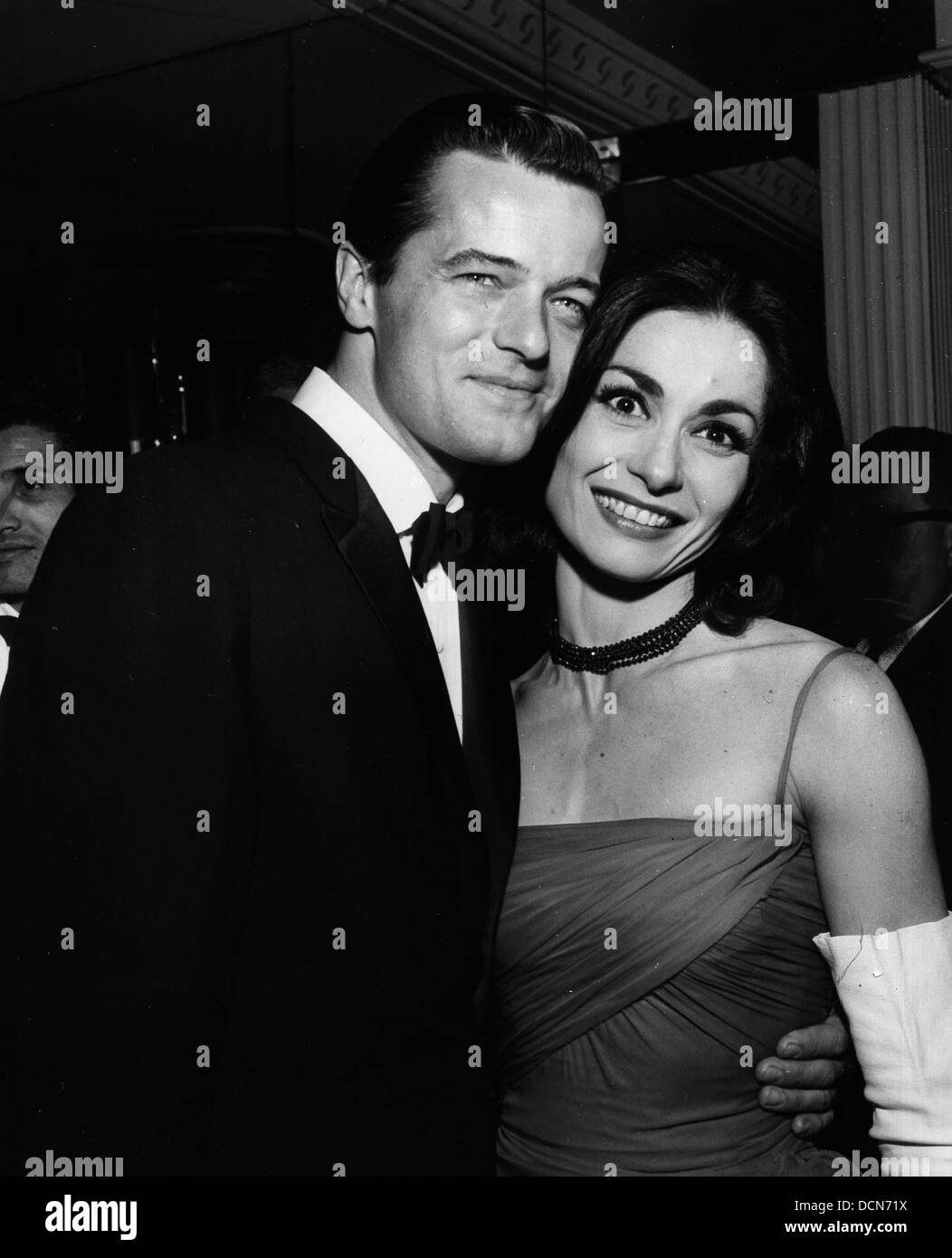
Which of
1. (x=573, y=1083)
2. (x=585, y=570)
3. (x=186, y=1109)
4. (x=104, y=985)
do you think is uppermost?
(x=585, y=570)

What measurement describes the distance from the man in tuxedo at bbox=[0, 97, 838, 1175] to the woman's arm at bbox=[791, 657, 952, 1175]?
160mm

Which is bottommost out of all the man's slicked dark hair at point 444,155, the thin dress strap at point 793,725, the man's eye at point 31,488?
the thin dress strap at point 793,725

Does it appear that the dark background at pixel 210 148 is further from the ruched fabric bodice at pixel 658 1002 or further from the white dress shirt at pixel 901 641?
the ruched fabric bodice at pixel 658 1002

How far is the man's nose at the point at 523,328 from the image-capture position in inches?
62.8

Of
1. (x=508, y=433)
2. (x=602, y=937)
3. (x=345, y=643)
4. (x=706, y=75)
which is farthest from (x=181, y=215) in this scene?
(x=602, y=937)

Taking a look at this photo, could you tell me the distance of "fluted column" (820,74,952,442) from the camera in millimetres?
2611

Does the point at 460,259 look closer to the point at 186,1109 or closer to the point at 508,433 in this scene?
the point at 508,433

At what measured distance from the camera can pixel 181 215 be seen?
282 centimetres

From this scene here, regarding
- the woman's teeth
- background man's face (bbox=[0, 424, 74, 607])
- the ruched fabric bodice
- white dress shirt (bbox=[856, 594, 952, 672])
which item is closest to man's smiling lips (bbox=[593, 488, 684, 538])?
the woman's teeth

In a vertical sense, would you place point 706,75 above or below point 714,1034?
above

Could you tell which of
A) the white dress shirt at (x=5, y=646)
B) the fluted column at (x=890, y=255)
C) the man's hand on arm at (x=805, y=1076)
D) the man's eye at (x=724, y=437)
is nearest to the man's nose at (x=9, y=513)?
the white dress shirt at (x=5, y=646)

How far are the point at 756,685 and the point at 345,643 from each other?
704 millimetres

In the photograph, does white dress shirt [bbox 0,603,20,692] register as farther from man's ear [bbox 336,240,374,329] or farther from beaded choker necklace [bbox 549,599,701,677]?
beaded choker necklace [bbox 549,599,701,677]

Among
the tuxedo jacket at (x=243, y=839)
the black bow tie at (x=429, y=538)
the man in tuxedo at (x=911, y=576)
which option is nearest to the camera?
the tuxedo jacket at (x=243, y=839)
